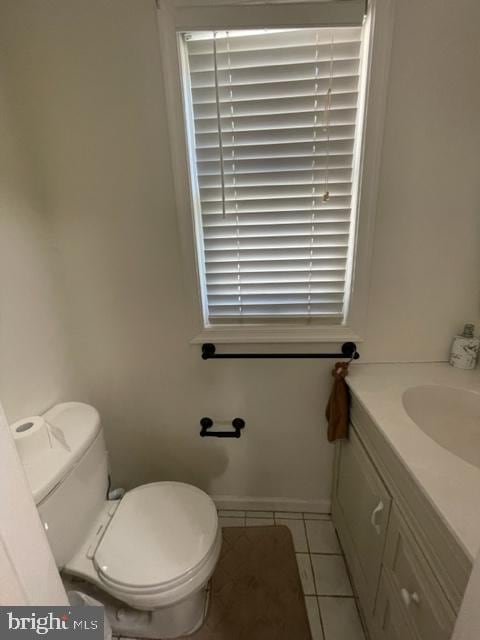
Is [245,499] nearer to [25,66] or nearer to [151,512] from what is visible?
[151,512]

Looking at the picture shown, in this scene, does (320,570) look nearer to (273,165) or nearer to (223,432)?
(223,432)

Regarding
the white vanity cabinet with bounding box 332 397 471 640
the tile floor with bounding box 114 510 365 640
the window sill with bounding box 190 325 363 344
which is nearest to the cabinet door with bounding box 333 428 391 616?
the white vanity cabinet with bounding box 332 397 471 640

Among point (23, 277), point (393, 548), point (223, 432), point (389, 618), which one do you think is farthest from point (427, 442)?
point (23, 277)

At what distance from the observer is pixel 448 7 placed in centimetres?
87

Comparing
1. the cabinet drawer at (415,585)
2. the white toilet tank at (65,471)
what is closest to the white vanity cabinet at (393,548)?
the cabinet drawer at (415,585)

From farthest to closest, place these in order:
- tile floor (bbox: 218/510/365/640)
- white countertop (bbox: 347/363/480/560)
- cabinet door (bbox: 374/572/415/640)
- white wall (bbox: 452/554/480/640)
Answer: tile floor (bbox: 218/510/365/640) < cabinet door (bbox: 374/572/415/640) < white countertop (bbox: 347/363/480/560) < white wall (bbox: 452/554/480/640)

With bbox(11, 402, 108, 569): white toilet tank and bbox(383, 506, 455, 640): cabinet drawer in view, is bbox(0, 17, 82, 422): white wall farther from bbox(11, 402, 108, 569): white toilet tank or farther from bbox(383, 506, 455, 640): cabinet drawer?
bbox(383, 506, 455, 640): cabinet drawer

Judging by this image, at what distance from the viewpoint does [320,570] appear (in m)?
1.24

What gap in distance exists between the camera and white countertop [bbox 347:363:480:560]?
587 millimetres

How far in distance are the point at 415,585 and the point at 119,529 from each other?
0.92 m

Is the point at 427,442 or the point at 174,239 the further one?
the point at 174,239

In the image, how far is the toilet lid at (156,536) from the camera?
882 millimetres

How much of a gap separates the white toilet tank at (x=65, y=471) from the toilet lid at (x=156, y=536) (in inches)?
4.1

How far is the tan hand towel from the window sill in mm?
122
